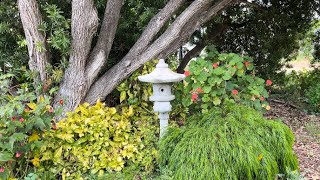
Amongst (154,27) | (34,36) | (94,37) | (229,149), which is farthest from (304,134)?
(34,36)

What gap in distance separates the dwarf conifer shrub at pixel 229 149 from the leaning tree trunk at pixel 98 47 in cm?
101

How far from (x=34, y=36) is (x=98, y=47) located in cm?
65

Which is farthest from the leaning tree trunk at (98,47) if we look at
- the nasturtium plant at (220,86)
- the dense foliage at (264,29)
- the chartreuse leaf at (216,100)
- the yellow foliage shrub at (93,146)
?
the dense foliage at (264,29)

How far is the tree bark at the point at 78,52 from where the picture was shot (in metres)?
3.26

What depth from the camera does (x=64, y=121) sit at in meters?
3.12

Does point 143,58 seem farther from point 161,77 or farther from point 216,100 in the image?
point 216,100

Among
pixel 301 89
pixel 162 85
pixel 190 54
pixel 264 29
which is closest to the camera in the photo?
pixel 162 85

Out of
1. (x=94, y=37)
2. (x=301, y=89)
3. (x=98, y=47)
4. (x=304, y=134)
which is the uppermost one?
(x=94, y=37)

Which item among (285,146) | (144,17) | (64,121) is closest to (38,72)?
(64,121)

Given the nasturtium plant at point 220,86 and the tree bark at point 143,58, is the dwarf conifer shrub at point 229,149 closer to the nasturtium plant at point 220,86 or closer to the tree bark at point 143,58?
the nasturtium plant at point 220,86

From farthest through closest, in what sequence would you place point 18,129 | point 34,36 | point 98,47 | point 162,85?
point 98,47 < point 34,36 < point 162,85 < point 18,129

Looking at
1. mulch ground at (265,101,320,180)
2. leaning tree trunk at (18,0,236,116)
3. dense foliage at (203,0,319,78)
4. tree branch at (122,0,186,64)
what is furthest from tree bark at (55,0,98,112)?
dense foliage at (203,0,319,78)

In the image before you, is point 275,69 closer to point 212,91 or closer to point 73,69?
point 212,91

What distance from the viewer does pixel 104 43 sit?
3.56 m
